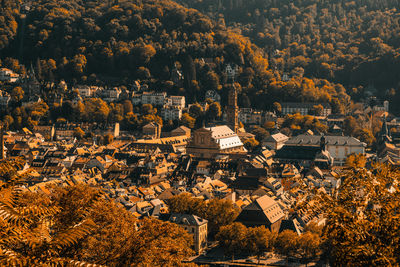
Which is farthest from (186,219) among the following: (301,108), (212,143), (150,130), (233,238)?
(301,108)

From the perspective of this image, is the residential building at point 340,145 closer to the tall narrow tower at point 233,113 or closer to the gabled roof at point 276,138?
the gabled roof at point 276,138

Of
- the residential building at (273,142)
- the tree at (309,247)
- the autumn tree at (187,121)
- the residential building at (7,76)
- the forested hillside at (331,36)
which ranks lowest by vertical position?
A: the residential building at (273,142)

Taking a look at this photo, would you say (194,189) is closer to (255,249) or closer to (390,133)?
(255,249)

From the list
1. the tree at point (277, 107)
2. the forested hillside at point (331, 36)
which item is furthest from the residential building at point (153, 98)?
the forested hillside at point (331, 36)

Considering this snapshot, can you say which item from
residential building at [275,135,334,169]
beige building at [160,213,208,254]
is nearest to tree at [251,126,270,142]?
residential building at [275,135,334,169]

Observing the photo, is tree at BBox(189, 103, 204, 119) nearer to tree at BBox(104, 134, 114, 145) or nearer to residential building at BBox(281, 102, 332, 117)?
residential building at BBox(281, 102, 332, 117)

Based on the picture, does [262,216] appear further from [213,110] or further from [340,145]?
[213,110]
